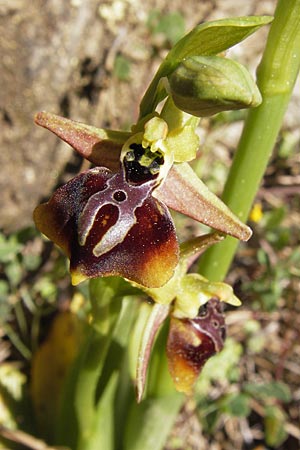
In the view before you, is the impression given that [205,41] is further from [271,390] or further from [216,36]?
[271,390]

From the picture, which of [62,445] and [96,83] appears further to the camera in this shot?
[96,83]

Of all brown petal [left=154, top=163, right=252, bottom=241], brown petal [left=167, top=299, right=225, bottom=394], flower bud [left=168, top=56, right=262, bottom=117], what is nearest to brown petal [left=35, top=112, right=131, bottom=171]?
brown petal [left=154, top=163, right=252, bottom=241]

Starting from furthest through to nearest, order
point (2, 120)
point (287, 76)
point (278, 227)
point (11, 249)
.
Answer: point (278, 227), point (2, 120), point (11, 249), point (287, 76)

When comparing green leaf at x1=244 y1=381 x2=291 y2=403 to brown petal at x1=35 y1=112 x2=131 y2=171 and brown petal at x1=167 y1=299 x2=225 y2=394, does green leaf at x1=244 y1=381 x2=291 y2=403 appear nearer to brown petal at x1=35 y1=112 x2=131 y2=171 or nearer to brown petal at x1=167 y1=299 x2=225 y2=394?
brown petal at x1=167 y1=299 x2=225 y2=394

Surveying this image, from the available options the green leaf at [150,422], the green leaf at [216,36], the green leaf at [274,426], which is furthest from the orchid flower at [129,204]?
the green leaf at [274,426]

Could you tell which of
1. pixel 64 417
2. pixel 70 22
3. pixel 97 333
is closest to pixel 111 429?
pixel 64 417

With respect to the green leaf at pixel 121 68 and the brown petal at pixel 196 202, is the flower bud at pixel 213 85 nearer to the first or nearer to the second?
the brown petal at pixel 196 202

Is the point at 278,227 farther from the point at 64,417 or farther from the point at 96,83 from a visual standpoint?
the point at 64,417
